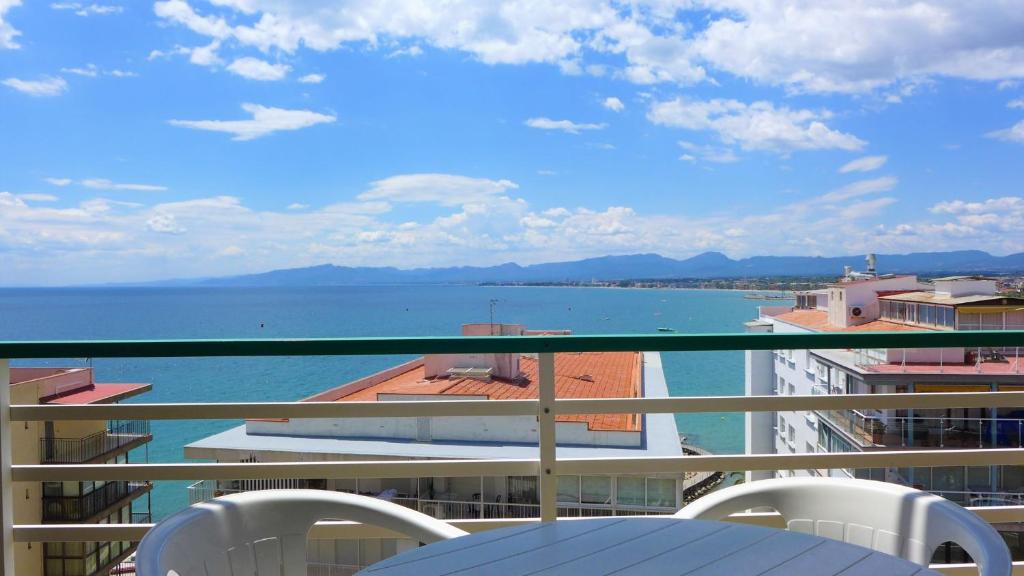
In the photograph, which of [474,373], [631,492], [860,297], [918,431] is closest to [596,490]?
[631,492]

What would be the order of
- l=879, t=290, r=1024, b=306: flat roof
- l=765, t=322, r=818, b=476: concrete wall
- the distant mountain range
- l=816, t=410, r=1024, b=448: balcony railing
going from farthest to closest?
the distant mountain range, l=765, t=322, r=818, b=476: concrete wall, l=879, t=290, r=1024, b=306: flat roof, l=816, t=410, r=1024, b=448: balcony railing

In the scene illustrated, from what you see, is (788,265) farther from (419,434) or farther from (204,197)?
(204,197)

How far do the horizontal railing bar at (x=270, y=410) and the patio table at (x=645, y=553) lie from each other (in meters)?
0.52

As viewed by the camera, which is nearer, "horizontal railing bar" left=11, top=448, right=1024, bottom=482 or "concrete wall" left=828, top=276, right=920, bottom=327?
"horizontal railing bar" left=11, top=448, right=1024, bottom=482

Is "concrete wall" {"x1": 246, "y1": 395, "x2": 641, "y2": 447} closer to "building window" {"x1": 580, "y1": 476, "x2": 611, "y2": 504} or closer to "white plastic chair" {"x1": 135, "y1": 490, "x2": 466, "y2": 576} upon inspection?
"building window" {"x1": 580, "y1": 476, "x2": 611, "y2": 504}

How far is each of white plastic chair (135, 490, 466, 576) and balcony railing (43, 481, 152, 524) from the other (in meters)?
1.23

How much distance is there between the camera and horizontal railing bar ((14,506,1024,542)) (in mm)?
1716

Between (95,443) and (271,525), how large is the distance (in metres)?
3.18

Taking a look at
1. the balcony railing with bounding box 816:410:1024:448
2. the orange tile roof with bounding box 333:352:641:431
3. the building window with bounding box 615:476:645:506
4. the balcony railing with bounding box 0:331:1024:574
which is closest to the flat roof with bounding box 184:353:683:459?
the orange tile roof with bounding box 333:352:641:431

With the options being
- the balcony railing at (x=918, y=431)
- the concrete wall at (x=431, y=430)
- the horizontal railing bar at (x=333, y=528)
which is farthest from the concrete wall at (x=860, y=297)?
the horizontal railing bar at (x=333, y=528)

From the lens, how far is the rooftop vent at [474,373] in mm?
9141

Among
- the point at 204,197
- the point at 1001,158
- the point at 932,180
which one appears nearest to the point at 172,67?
the point at 204,197

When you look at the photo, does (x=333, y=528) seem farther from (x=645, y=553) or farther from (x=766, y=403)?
(x=766, y=403)

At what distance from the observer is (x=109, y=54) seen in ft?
149
